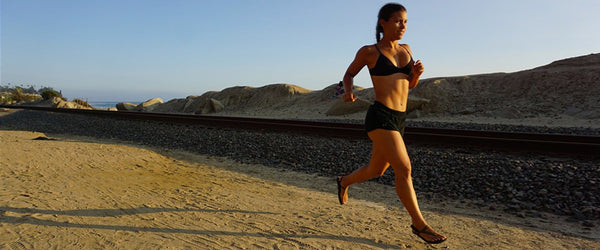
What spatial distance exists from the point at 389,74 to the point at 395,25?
0.39 meters

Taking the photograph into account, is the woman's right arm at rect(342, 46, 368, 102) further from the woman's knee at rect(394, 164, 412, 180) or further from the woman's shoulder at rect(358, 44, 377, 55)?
the woman's knee at rect(394, 164, 412, 180)

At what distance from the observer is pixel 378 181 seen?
17.9 feet

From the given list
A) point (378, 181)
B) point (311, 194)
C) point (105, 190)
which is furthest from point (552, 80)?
point (105, 190)

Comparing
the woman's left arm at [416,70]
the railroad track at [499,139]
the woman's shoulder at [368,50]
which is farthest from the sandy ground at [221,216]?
the railroad track at [499,139]

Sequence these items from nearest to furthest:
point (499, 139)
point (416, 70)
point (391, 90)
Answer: point (391, 90)
point (416, 70)
point (499, 139)

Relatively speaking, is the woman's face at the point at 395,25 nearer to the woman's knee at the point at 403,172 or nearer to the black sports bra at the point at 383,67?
the black sports bra at the point at 383,67

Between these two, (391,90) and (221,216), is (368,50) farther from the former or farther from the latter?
(221,216)

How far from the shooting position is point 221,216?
3484 millimetres

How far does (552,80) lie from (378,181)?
19759mm

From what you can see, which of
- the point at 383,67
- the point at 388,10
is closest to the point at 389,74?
the point at 383,67

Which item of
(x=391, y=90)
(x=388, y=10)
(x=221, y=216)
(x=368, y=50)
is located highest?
(x=388, y=10)

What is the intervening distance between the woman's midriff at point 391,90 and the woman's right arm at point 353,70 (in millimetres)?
171

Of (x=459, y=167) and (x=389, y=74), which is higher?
(x=389, y=74)

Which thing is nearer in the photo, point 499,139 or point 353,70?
point 353,70
